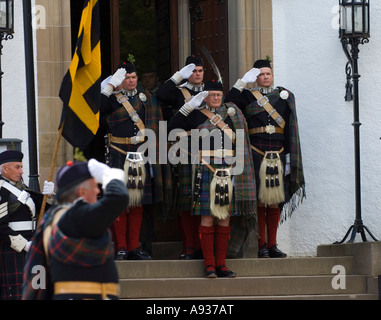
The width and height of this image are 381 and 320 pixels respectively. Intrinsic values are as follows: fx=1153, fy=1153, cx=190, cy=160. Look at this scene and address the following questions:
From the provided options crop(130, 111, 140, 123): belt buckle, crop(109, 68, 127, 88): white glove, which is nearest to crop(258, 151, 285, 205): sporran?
crop(130, 111, 140, 123): belt buckle

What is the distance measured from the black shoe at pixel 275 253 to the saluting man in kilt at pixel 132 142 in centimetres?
107

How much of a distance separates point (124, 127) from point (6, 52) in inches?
61.5

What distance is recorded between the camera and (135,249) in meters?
9.84

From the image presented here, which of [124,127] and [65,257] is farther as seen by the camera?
[124,127]

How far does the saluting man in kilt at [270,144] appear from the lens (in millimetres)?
10234

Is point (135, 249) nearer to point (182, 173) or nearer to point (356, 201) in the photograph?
point (182, 173)

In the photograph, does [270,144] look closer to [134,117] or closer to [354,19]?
[134,117]

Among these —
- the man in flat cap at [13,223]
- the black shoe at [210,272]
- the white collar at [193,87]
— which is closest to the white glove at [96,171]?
the man in flat cap at [13,223]

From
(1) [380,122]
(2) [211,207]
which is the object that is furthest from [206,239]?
(1) [380,122]

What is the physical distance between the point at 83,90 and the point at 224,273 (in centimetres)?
193

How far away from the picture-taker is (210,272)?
9484 mm

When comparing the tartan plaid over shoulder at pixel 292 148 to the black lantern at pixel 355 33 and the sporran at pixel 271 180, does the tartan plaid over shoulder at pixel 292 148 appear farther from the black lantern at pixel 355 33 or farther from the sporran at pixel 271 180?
the black lantern at pixel 355 33

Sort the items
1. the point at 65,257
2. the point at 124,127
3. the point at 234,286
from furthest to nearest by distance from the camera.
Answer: the point at 124,127
the point at 234,286
the point at 65,257
